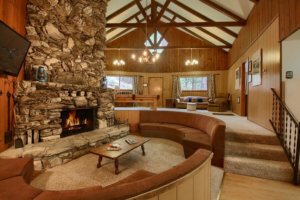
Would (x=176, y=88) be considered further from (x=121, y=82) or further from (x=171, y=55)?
(x=121, y=82)

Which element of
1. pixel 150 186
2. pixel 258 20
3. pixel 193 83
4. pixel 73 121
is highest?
pixel 258 20

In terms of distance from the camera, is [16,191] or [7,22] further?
[7,22]

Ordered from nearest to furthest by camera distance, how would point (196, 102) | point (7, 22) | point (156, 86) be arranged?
point (7, 22)
point (196, 102)
point (156, 86)

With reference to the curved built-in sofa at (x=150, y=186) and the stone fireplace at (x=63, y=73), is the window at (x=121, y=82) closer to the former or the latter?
the stone fireplace at (x=63, y=73)

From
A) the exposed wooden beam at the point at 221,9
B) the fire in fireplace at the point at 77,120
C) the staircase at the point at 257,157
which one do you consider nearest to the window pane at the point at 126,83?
the fire in fireplace at the point at 77,120

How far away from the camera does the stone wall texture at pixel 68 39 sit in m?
3.80

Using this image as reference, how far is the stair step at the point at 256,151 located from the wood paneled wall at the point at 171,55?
7902 mm

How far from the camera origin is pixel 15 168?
2.20 metres

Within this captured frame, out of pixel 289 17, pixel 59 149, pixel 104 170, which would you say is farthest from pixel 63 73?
pixel 289 17

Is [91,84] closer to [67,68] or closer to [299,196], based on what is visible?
[67,68]

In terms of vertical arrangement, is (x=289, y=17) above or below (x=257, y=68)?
above

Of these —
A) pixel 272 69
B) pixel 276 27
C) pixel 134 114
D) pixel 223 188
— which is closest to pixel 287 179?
pixel 223 188

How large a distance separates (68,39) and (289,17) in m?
4.83

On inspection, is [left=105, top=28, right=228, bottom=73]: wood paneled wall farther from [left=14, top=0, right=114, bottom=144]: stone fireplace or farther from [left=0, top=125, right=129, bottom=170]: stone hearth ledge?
[left=0, top=125, right=129, bottom=170]: stone hearth ledge
